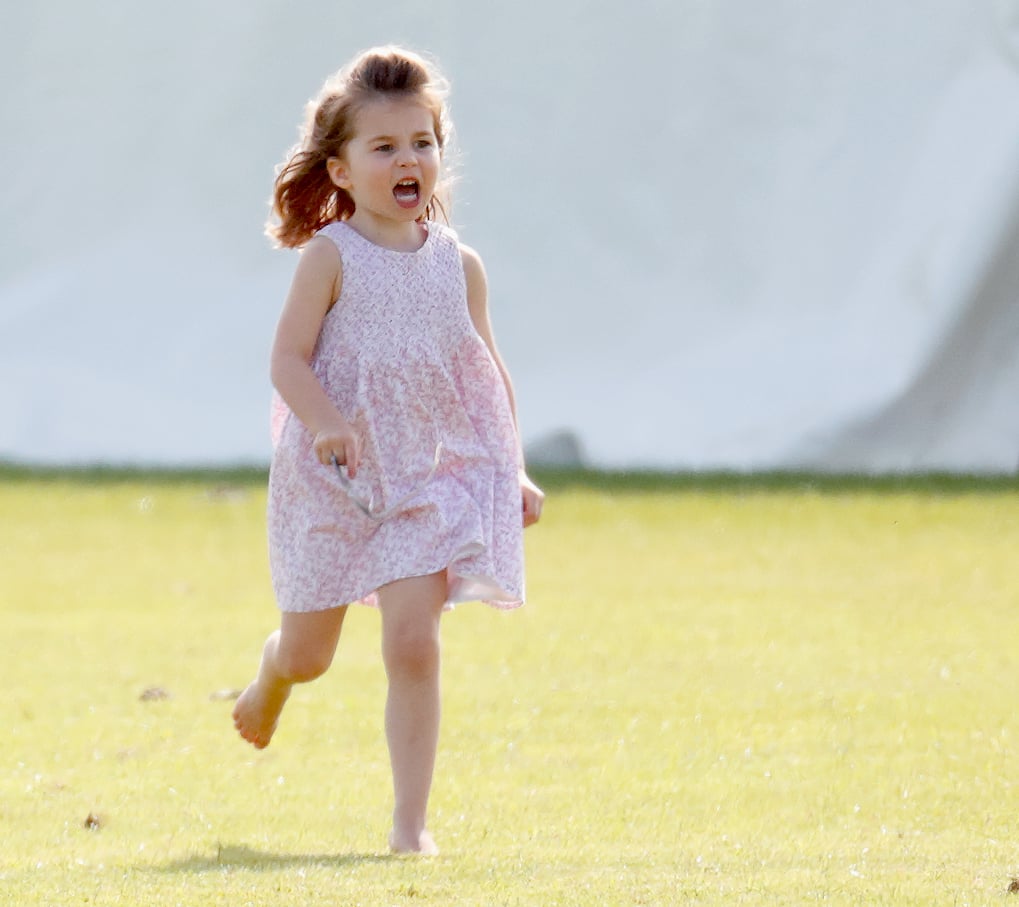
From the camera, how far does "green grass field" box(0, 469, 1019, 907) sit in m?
3.10

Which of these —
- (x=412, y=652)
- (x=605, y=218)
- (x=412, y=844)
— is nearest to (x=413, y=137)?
(x=412, y=652)

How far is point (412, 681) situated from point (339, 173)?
86 centimetres

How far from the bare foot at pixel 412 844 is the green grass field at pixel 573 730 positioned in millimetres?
43

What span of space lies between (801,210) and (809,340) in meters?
0.79

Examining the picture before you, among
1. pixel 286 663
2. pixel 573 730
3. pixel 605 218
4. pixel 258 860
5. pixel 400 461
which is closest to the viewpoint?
pixel 258 860

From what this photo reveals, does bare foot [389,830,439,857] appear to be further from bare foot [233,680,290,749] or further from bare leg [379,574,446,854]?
bare foot [233,680,290,749]

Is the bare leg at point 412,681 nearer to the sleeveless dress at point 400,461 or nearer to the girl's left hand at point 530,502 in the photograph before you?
the sleeveless dress at point 400,461

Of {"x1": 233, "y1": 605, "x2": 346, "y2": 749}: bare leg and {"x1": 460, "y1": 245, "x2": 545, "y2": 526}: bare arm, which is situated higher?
{"x1": 460, "y1": 245, "x2": 545, "y2": 526}: bare arm

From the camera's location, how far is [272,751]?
4.39 meters

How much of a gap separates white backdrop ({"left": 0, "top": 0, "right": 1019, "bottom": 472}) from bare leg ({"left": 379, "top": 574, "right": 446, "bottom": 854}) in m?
7.39

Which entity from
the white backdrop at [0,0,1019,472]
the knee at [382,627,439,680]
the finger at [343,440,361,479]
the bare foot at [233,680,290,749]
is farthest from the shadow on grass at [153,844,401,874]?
the white backdrop at [0,0,1019,472]

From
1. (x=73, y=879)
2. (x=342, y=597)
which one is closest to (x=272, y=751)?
(x=342, y=597)

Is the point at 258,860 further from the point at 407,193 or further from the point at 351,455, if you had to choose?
the point at 407,193

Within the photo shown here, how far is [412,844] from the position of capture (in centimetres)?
335
